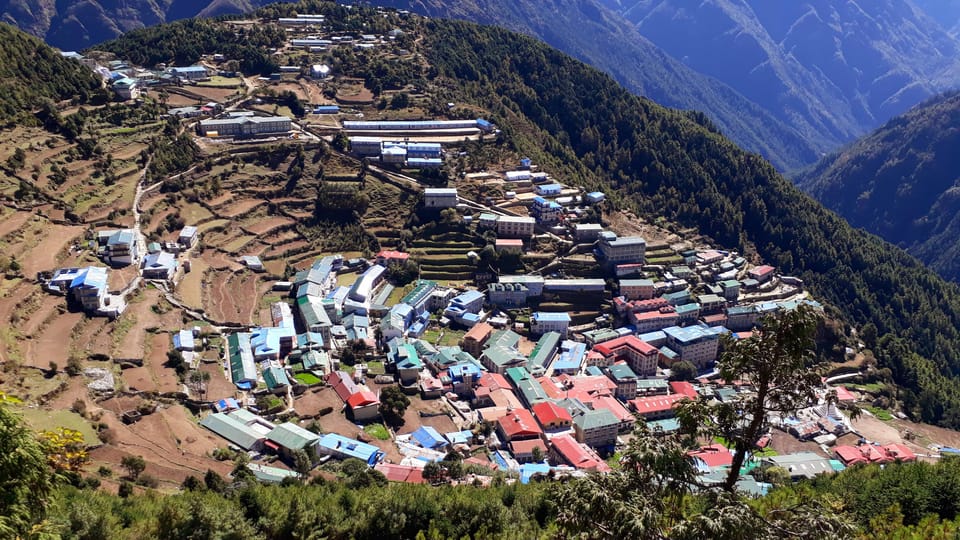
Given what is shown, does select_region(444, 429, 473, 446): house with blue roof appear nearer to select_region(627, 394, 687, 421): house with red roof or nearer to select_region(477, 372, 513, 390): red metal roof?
select_region(477, 372, 513, 390): red metal roof

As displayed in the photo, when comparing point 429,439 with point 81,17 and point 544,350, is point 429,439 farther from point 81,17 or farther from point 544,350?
point 81,17

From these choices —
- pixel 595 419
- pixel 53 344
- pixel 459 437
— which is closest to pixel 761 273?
pixel 595 419

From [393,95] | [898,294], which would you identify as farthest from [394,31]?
[898,294]

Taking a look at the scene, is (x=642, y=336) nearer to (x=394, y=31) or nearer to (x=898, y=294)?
(x=898, y=294)

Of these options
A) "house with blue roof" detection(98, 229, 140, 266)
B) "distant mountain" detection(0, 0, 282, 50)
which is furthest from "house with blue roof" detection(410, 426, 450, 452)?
"distant mountain" detection(0, 0, 282, 50)

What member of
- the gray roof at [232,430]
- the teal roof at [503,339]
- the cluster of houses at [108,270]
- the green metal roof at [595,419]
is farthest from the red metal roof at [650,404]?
the cluster of houses at [108,270]

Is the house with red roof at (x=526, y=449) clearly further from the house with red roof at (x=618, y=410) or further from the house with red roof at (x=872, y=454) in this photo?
the house with red roof at (x=872, y=454)
